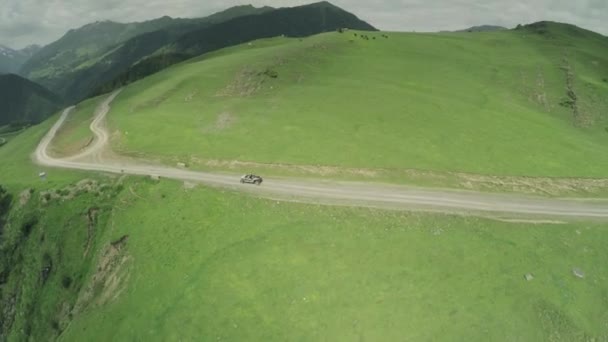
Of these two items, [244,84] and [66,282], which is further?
[244,84]

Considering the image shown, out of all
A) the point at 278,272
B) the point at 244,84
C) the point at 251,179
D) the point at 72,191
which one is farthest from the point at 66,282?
the point at 244,84

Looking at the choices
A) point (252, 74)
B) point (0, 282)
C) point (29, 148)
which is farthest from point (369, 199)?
point (29, 148)

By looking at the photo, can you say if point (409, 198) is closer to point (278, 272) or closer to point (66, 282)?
point (278, 272)

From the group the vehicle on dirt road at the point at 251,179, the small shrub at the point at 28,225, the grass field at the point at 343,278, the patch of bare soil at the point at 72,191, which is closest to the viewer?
the grass field at the point at 343,278

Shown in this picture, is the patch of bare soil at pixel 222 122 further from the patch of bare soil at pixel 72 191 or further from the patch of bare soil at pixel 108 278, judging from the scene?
the patch of bare soil at pixel 108 278

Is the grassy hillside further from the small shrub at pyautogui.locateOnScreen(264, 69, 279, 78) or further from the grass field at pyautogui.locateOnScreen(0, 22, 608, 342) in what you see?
the small shrub at pyautogui.locateOnScreen(264, 69, 279, 78)

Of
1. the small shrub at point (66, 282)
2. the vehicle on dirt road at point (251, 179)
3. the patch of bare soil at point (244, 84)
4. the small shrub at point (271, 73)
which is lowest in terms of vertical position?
the small shrub at point (66, 282)

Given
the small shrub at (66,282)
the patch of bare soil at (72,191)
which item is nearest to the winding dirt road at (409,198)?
the patch of bare soil at (72,191)

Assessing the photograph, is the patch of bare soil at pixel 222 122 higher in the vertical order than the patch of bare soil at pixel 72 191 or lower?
higher
